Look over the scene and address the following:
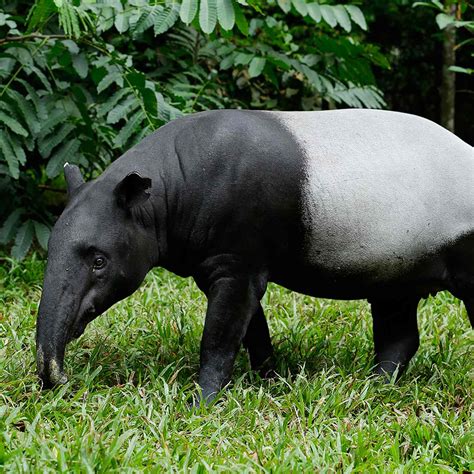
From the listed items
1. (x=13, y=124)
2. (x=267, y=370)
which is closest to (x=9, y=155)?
(x=13, y=124)

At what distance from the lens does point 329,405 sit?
4.48m

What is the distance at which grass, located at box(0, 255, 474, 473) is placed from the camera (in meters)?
3.69

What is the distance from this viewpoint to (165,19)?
6305 millimetres

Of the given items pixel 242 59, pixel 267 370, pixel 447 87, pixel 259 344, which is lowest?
pixel 447 87

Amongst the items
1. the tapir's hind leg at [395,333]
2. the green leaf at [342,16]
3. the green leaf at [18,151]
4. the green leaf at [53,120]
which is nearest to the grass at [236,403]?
the tapir's hind leg at [395,333]

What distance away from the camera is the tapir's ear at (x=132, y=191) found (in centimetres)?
421

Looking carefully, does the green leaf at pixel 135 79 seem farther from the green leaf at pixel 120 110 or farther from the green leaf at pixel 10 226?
the green leaf at pixel 10 226

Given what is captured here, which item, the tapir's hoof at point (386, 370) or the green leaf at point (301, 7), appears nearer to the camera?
the tapir's hoof at point (386, 370)

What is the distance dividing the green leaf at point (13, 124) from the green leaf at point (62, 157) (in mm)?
459

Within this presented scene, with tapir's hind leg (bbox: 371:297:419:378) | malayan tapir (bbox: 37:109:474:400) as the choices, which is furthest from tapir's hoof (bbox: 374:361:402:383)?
malayan tapir (bbox: 37:109:474:400)

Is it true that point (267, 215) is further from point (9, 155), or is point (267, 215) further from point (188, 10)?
point (9, 155)

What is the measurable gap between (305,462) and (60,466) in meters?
1.05

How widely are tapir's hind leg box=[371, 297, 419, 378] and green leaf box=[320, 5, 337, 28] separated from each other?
112 inches

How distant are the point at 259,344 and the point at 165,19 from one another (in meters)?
2.63
